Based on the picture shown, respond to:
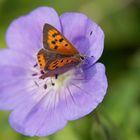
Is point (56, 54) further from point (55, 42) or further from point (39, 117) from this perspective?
point (39, 117)

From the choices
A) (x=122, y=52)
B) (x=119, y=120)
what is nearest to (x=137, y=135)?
(x=119, y=120)

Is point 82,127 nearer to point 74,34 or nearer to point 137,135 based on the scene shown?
point 137,135

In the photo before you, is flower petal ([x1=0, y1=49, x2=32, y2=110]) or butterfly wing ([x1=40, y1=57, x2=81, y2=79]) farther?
flower petal ([x1=0, y1=49, x2=32, y2=110])

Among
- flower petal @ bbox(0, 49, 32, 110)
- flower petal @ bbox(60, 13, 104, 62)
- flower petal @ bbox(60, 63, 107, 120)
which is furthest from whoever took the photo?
flower petal @ bbox(0, 49, 32, 110)

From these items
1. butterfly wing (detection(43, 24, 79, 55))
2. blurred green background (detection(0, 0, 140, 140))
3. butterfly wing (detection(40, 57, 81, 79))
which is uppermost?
butterfly wing (detection(43, 24, 79, 55))

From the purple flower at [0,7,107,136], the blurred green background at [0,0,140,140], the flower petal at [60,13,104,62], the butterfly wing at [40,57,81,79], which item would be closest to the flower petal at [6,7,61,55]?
the purple flower at [0,7,107,136]

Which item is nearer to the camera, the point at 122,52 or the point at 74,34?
the point at 74,34

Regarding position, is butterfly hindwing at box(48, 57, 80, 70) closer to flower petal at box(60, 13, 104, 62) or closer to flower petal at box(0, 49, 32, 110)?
flower petal at box(60, 13, 104, 62)
